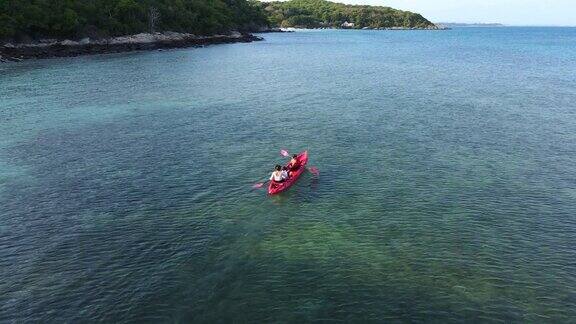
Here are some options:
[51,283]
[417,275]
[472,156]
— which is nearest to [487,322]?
[417,275]

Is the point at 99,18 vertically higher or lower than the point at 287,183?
higher

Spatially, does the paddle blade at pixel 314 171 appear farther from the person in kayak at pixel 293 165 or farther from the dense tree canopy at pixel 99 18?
the dense tree canopy at pixel 99 18

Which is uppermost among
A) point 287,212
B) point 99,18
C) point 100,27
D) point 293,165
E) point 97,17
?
point 97,17

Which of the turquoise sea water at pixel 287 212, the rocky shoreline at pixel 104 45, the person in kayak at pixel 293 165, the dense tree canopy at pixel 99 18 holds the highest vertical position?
the dense tree canopy at pixel 99 18

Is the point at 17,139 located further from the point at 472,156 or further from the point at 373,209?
the point at 472,156

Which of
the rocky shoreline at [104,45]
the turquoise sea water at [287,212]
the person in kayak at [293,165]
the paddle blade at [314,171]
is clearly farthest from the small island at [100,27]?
the paddle blade at [314,171]

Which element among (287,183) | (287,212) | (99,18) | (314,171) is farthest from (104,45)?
(287,212)

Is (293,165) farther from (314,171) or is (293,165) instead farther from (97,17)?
(97,17)
